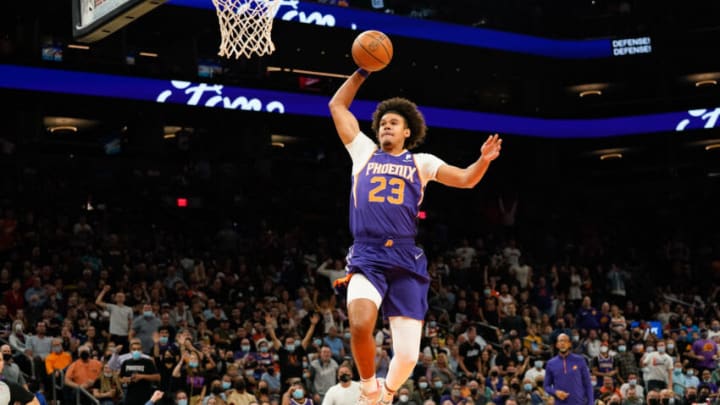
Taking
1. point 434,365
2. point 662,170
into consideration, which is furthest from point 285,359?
point 662,170

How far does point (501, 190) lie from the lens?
113 ft

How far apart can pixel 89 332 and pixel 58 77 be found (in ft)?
40.3

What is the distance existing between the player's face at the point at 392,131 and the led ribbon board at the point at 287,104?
21.0 m

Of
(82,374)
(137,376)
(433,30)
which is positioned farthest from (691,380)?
(433,30)

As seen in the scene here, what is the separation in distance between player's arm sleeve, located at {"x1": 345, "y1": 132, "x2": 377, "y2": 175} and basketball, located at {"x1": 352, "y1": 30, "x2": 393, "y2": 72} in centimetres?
54

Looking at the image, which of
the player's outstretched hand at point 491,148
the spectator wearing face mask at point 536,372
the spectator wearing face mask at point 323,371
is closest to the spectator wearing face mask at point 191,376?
the spectator wearing face mask at point 323,371

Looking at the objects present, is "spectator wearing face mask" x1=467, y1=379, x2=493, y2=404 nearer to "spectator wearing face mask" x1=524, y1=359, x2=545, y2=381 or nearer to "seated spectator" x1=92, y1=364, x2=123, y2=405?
"spectator wearing face mask" x1=524, y1=359, x2=545, y2=381

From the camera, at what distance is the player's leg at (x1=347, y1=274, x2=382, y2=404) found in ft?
→ 25.1

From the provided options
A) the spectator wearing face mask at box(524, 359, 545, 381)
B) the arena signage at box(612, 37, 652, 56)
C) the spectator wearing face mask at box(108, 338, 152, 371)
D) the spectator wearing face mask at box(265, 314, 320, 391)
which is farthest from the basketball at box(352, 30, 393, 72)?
the arena signage at box(612, 37, 652, 56)

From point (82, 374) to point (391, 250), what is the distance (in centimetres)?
1003

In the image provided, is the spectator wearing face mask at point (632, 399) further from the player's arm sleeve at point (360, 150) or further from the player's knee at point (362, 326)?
the player's knee at point (362, 326)

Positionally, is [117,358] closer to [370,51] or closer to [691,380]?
[370,51]

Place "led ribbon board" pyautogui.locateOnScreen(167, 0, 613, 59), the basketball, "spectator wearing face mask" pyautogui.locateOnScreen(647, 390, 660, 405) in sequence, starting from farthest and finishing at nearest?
"led ribbon board" pyautogui.locateOnScreen(167, 0, 613, 59)
"spectator wearing face mask" pyautogui.locateOnScreen(647, 390, 660, 405)
the basketball

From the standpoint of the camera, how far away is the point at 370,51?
27.1ft
